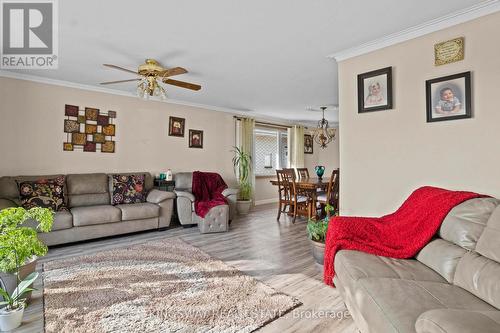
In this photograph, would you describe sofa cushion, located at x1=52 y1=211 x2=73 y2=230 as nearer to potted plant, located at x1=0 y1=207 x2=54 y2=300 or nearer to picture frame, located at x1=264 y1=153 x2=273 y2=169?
potted plant, located at x1=0 y1=207 x2=54 y2=300

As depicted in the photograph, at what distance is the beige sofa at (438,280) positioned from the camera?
3.69 feet

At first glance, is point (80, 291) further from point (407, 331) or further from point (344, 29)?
point (344, 29)

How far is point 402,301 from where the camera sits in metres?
1.25

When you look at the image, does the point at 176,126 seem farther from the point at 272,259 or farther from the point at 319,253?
the point at 319,253

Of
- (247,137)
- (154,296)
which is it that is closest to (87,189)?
(154,296)

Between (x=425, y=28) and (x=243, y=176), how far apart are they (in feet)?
13.3

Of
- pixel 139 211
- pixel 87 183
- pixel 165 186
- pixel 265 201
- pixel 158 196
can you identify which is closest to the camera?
pixel 139 211

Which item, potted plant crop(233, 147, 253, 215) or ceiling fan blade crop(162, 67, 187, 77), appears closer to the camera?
ceiling fan blade crop(162, 67, 187, 77)

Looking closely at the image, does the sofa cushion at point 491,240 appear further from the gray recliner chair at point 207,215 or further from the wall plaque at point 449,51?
the gray recliner chair at point 207,215

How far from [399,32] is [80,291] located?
365 centimetres

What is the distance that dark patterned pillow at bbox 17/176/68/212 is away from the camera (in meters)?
3.24

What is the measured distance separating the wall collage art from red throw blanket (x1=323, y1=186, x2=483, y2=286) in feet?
12.8

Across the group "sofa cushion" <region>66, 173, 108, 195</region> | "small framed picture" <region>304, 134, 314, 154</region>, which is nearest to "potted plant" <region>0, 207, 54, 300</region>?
"sofa cushion" <region>66, 173, 108, 195</region>

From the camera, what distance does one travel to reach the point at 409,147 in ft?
7.74
